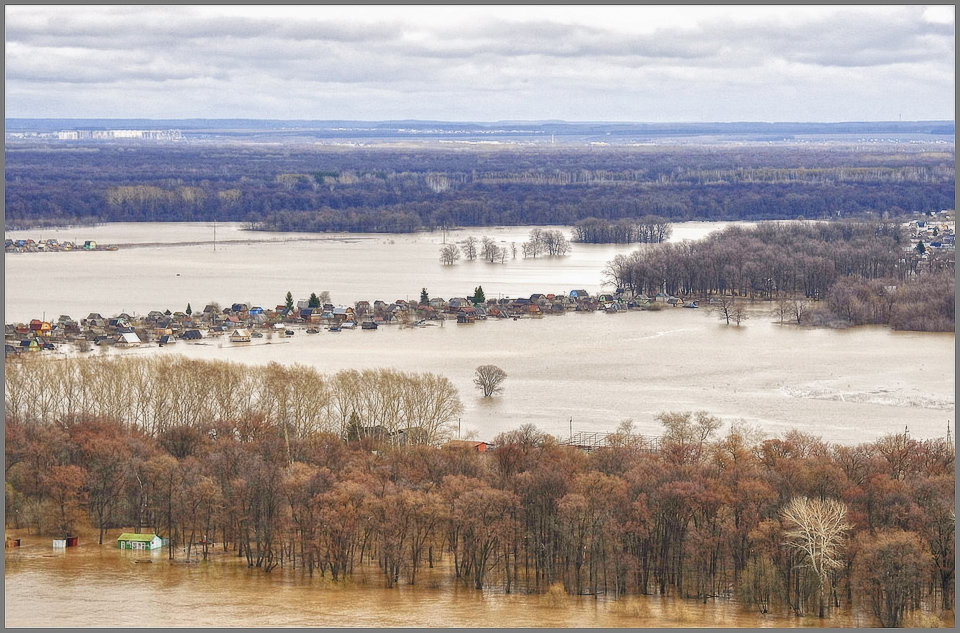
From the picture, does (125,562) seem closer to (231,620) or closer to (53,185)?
(231,620)

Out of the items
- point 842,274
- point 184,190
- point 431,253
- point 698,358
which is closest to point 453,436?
point 698,358

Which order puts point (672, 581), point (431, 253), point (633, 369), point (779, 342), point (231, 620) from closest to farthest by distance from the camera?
point (231, 620) < point (672, 581) < point (633, 369) < point (779, 342) < point (431, 253)

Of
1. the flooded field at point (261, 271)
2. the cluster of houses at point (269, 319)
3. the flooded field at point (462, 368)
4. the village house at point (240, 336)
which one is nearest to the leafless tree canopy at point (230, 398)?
the flooded field at point (462, 368)

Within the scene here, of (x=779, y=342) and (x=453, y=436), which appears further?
(x=779, y=342)

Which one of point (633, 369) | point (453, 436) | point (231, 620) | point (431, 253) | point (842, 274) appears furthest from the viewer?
point (431, 253)

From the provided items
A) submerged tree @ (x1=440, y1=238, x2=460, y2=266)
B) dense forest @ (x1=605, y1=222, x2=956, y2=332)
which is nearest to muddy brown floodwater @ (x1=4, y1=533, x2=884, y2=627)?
dense forest @ (x1=605, y1=222, x2=956, y2=332)

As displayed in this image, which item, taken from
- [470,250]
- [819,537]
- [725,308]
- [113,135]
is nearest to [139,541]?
[819,537]

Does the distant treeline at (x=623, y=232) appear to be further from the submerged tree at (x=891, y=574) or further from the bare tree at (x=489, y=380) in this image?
the submerged tree at (x=891, y=574)
